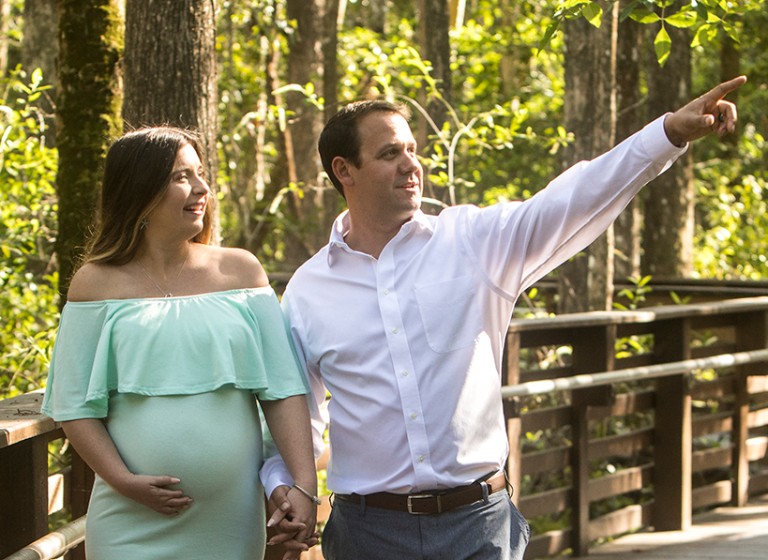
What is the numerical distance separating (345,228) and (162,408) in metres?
0.76

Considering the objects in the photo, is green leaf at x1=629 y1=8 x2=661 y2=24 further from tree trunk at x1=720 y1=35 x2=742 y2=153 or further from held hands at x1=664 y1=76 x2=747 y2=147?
tree trunk at x1=720 y1=35 x2=742 y2=153

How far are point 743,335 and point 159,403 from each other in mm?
5467

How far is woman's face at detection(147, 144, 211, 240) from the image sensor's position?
9.56 ft

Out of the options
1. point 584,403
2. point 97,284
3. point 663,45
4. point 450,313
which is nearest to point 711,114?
point 450,313

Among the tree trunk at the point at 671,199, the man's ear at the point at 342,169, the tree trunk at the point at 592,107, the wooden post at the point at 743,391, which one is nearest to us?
the man's ear at the point at 342,169

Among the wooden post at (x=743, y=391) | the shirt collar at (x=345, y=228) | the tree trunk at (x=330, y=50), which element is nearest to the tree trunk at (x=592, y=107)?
the wooden post at (x=743, y=391)

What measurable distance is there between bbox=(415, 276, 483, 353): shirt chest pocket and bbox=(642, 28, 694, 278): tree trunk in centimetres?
972

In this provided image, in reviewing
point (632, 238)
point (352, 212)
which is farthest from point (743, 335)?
point (352, 212)

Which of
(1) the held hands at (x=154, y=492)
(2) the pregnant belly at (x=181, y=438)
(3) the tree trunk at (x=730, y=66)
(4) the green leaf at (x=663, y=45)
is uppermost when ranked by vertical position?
(3) the tree trunk at (x=730, y=66)

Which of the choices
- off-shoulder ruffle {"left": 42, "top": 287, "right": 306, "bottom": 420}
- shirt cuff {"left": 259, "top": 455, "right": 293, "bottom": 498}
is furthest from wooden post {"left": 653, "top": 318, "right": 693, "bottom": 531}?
off-shoulder ruffle {"left": 42, "top": 287, "right": 306, "bottom": 420}

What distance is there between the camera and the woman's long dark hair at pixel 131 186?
290 centimetres

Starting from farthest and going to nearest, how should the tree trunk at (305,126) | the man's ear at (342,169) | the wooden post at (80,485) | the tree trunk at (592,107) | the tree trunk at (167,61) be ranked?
the tree trunk at (305,126) → the tree trunk at (592,107) → the tree trunk at (167,61) → the wooden post at (80,485) → the man's ear at (342,169)

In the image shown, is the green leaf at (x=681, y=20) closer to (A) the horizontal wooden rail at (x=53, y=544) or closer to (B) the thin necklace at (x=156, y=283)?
(B) the thin necklace at (x=156, y=283)

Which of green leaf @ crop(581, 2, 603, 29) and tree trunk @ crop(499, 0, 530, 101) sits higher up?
tree trunk @ crop(499, 0, 530, 101)
